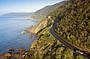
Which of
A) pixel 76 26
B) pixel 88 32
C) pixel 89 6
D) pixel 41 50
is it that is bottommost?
pixel 41 50

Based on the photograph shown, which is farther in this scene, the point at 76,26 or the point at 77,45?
the point at 76,26

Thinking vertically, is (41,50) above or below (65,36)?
below

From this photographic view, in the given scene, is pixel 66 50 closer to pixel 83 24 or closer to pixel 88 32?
pixel 88 32

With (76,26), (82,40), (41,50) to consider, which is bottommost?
(41,50)

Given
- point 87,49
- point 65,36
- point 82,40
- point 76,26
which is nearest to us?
point 87,49

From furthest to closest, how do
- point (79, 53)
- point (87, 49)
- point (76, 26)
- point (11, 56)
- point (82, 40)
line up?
point (11, 56), point (76, 26), point (82, 40), point (87, 49), point (79, 53)

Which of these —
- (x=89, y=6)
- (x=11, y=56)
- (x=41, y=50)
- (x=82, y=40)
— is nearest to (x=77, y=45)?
(x=82, y=40)

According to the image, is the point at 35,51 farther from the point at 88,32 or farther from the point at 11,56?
the point at 88,32

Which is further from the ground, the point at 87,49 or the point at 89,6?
the point at 89,6

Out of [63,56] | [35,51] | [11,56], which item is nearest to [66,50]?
[63,56]
